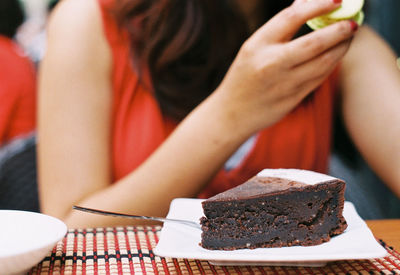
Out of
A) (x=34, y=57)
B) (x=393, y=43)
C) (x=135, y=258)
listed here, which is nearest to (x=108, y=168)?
(x=135, y=258)

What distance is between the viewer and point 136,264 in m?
0.64

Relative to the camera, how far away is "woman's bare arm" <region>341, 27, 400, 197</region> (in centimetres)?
110

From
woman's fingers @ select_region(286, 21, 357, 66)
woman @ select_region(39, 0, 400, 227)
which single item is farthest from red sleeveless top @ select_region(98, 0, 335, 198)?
woman's fingers @ select_region(286, 21, 357, 66)

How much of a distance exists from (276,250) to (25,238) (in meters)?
0.31

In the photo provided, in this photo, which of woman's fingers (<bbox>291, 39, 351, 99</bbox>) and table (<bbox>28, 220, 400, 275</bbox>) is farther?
woman's fingers (<bbox>291, 39, 351, 99</bbox>)

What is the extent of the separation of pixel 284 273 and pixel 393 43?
5.07ft

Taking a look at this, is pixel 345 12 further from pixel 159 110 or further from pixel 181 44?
pixel 159 110

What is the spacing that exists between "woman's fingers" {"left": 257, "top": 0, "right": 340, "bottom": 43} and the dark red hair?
1.06 ft

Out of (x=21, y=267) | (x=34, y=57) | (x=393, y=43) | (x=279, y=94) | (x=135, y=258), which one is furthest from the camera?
(x=34, y=57)

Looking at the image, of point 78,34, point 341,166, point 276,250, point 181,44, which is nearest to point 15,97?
point 78,34

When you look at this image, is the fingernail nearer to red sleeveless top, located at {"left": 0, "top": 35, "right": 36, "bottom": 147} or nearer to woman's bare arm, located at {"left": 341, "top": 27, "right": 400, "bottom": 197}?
woman's bare arm, located at {"left": 341, "top": 27, "right": 400, "bottom": 197}

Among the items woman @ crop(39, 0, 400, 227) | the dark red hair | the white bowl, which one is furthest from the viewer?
the dark red hair

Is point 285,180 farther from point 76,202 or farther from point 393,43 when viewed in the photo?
point 393,43

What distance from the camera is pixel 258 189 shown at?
69cm
